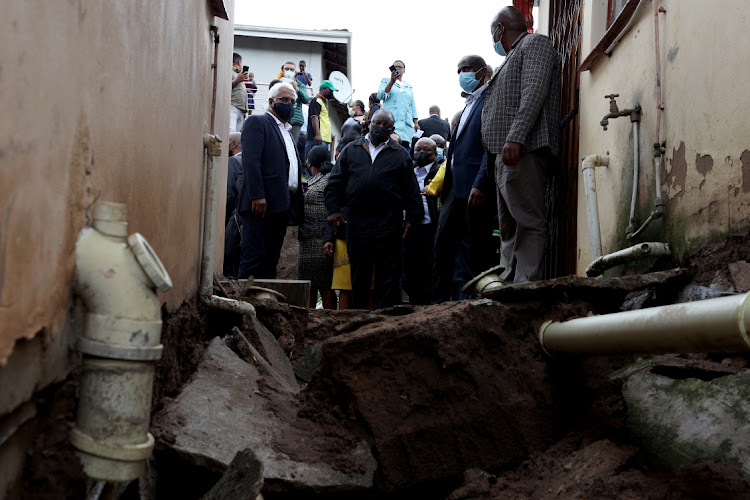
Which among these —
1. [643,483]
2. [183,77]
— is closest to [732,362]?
[643,483]

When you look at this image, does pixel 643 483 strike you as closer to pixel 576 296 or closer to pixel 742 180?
pixel 576 296

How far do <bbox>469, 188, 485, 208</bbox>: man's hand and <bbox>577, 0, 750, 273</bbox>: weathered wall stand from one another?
891 millimetres

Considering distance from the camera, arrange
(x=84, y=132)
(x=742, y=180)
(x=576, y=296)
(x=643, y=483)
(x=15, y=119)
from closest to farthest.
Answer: (x=15, y=119) < (x=84, y=132) < (x=643, y=483) < (x=742, y=180) < (x=576, y=296)

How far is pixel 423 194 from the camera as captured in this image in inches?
276

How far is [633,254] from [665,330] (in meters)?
1.44

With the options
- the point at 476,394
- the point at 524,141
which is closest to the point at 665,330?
the point at 476,394

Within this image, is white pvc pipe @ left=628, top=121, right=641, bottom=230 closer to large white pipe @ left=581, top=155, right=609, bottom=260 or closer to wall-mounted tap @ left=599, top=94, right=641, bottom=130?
wall-mounted tap @ left=599, top=94, right=641, bottom=130

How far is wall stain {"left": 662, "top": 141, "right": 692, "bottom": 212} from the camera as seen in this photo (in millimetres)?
3354

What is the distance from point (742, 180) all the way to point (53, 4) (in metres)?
2.40

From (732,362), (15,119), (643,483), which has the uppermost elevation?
(15,119)

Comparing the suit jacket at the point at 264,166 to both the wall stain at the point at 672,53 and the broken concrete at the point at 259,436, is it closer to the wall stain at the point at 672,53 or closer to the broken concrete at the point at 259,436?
the broken concrete at the point at 259,436

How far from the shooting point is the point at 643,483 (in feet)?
7.09

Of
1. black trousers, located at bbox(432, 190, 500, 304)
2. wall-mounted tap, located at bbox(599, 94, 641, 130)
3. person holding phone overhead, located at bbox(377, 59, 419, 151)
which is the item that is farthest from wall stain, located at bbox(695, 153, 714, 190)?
person holding phone overhead, located at bbox(377, 59, 419, 151)

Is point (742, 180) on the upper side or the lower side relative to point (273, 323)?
upper
